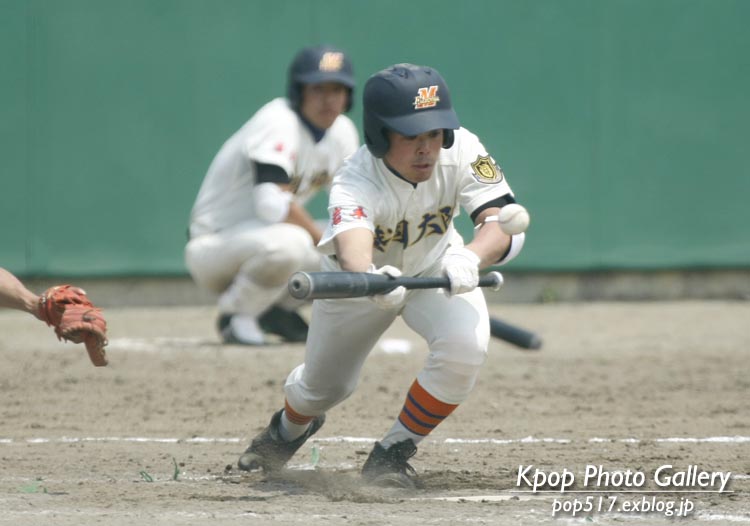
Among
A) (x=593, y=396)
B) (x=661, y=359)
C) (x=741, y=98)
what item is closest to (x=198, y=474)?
(x=593, y=396)

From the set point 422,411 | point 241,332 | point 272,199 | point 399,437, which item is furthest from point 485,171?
point 241,332

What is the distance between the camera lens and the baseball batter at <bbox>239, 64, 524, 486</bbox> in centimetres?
432

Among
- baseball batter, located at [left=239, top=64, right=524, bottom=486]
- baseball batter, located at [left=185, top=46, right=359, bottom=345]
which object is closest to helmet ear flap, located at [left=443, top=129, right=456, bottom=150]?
baseball batter, located at [left=239, top=64, right=524, bottom=486]

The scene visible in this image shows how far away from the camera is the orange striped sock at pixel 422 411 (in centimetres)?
438

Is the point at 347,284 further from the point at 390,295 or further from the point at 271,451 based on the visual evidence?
the point at 271,451

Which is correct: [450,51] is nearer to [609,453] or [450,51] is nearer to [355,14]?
[355,14]

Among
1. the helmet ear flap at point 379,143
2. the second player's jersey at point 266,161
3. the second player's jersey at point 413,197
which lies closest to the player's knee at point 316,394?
the second player's jersey at point 413,197

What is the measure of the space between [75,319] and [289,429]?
0.96 metres

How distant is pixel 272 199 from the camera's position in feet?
25.3

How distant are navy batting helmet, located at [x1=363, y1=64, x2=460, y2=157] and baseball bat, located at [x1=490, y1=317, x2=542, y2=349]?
299 cm

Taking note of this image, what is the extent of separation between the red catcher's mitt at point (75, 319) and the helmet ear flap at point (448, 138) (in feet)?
4.44

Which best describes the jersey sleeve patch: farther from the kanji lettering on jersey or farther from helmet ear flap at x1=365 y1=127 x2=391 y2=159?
the kanji lettering on jersey

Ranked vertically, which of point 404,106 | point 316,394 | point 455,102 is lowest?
point 316,394

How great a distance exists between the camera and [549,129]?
9.63 m
